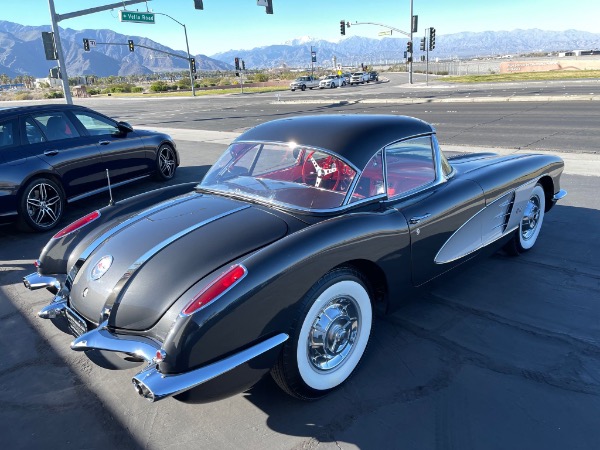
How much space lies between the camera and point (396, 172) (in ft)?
11.2

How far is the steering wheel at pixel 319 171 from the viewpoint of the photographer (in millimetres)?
3098

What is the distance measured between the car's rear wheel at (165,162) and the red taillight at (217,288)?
20.1ft

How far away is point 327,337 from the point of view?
8.55ft

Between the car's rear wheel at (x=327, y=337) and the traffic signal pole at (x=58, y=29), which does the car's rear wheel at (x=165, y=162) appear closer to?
the car's rear wheel at (x=327, y=337)

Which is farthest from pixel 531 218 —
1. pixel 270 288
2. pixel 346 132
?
pixel 270 288

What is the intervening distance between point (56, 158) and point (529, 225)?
577 centimetres

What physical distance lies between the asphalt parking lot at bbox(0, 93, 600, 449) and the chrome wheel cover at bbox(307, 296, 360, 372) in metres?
0.21

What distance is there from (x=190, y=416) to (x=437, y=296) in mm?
2160

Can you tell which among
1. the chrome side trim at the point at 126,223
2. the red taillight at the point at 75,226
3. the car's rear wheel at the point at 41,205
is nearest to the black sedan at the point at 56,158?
the car's rear wheel at the point at 41,205

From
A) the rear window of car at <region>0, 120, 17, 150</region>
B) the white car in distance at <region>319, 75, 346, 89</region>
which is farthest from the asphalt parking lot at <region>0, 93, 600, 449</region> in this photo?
the white car in distance at <region>319, 75, 346, 89</region>

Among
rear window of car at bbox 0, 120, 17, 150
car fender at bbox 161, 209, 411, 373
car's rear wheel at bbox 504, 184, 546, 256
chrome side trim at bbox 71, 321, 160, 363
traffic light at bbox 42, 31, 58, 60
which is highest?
traffic light at bbox 42, 31, 58, 60

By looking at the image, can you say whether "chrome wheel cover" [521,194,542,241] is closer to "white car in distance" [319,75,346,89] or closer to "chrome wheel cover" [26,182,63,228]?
"chrome wheel cover" [26,182,63,228]

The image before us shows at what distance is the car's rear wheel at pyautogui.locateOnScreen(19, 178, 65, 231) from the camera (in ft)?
18.6

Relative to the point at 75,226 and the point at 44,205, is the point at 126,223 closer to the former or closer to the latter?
the point at 75,226
